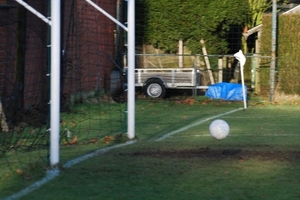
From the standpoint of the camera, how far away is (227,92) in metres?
20.8

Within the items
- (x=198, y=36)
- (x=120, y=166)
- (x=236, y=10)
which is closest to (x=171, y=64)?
(x=198, y=36)

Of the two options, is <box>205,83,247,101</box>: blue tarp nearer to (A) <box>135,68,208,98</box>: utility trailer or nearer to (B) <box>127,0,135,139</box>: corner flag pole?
(A) <box>135,68,208,98</box>: utility trailer

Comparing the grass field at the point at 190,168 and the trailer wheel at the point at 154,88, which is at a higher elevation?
the trailer wheel at the point at 154,88

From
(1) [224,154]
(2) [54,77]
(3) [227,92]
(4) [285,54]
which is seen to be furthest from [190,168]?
(4) [285,54]

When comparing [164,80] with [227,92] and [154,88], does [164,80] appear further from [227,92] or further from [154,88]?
[227,92]

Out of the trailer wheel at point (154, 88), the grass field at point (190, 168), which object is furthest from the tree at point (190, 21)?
the grass field at point (190, 168)

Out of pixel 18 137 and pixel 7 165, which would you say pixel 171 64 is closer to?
pixel 18 137

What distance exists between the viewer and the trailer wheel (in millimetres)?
22328

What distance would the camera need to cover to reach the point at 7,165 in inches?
338

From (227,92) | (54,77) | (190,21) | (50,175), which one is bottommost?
(50,175)

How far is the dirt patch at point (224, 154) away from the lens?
9.20 metres

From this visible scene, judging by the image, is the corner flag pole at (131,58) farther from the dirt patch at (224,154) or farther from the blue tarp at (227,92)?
the blue tarp at (227,92)

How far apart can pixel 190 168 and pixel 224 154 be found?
3.96ft

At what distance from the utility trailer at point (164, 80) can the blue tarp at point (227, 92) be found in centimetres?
95
